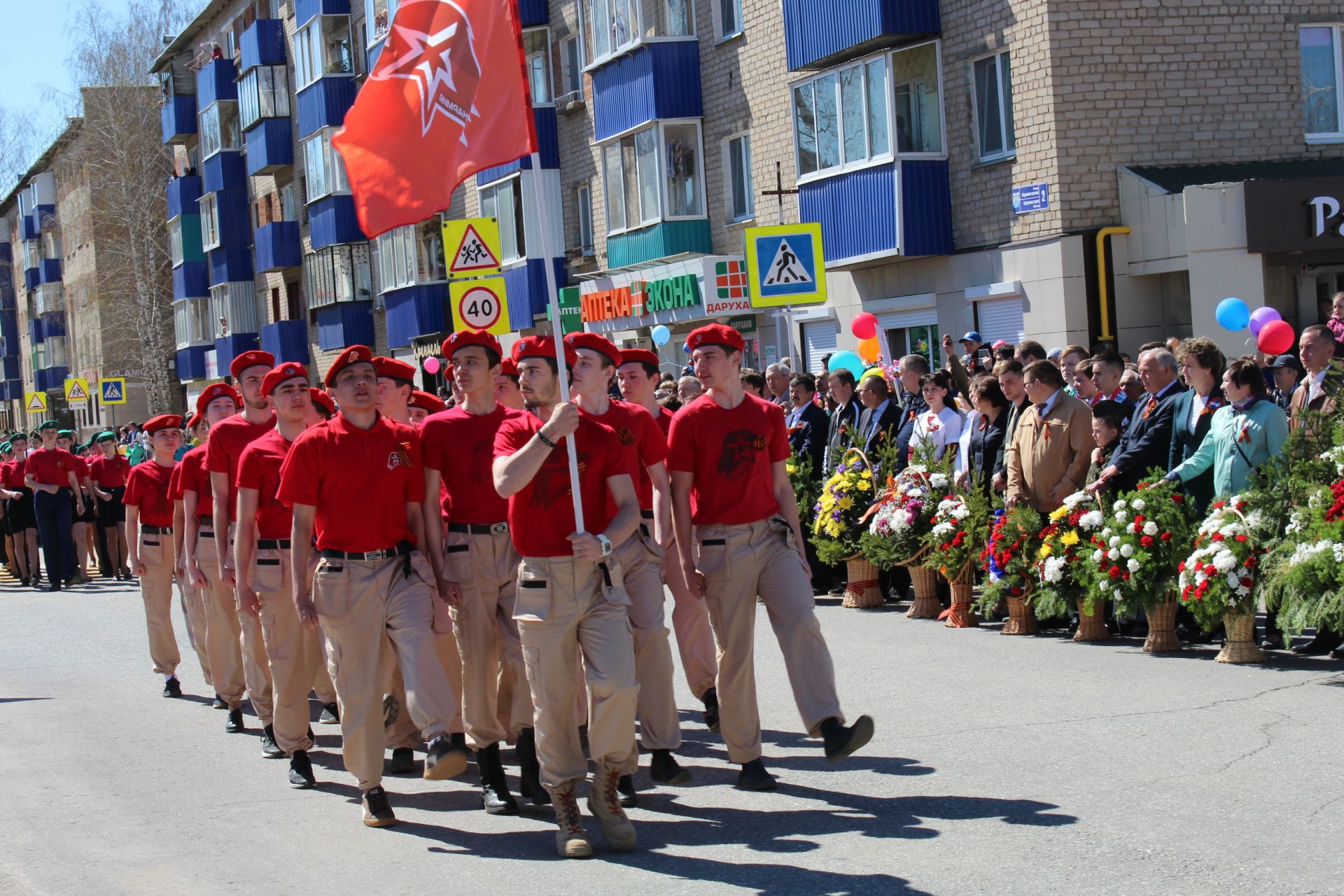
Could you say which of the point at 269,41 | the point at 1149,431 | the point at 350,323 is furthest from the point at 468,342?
the point at 269,41

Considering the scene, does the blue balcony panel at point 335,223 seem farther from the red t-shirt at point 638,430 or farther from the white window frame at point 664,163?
the red t-shirt at point 638,430

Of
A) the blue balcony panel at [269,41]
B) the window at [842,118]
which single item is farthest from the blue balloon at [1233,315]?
the blue balcony panel at [269,41]

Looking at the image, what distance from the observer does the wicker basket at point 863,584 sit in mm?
13398

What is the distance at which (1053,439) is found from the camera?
11.1 metres

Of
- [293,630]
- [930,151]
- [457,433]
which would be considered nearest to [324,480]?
[457,433]

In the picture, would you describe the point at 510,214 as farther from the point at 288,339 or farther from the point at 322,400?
the point at 322,400

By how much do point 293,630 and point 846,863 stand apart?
3.60 m

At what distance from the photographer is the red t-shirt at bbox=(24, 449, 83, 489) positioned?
21.6 meters

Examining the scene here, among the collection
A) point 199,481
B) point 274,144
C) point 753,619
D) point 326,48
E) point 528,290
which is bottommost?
point 753,619

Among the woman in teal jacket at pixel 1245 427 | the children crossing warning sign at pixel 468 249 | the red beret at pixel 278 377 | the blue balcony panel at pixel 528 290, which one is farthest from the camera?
the blue balcony panel at pixel 528 290

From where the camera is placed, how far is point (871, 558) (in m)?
12.9

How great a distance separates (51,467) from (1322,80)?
17354 millimetres

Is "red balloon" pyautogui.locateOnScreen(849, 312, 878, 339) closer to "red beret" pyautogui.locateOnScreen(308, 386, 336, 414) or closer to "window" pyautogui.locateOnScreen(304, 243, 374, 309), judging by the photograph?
"red beret" pyautogui.locateOnScreen(308, 386, 336, 414)

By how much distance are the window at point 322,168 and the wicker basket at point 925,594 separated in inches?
1276
